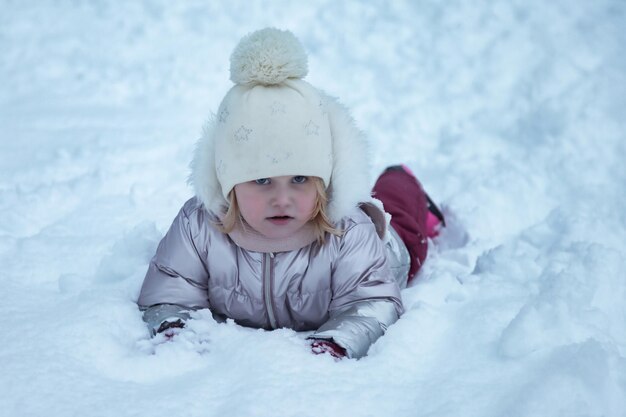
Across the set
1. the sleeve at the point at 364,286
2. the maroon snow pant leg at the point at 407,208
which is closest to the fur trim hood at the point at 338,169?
the sleeve at the point at 364,286

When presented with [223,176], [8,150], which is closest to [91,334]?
[223,176]

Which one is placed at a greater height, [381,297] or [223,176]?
[223,176]

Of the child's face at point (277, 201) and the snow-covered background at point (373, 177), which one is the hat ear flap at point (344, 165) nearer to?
the child's face at point (277, 201)

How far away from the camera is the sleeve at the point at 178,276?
1.69 metres

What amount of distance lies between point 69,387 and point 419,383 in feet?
2.40

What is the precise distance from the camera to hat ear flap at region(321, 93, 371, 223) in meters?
1.65

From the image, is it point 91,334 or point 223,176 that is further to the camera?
point 223,176

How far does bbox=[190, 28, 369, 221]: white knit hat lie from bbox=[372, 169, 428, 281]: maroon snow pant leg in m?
0.70

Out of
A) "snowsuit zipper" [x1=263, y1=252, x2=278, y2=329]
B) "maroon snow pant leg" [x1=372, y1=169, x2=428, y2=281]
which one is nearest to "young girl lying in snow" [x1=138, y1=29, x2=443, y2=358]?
"snowsuit zipper" [x1=263, y1=252, x2=278, y2=329]

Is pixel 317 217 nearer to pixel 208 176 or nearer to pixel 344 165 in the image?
pixel 344 165

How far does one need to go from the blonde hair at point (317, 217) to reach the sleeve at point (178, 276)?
11cm

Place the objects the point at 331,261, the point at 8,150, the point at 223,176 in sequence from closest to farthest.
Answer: the point at 223,176, the point at 331,261, the point at 8,150

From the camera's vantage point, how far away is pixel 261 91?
1548 millimetres

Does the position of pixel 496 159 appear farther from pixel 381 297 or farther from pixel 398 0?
pixel 398 0
